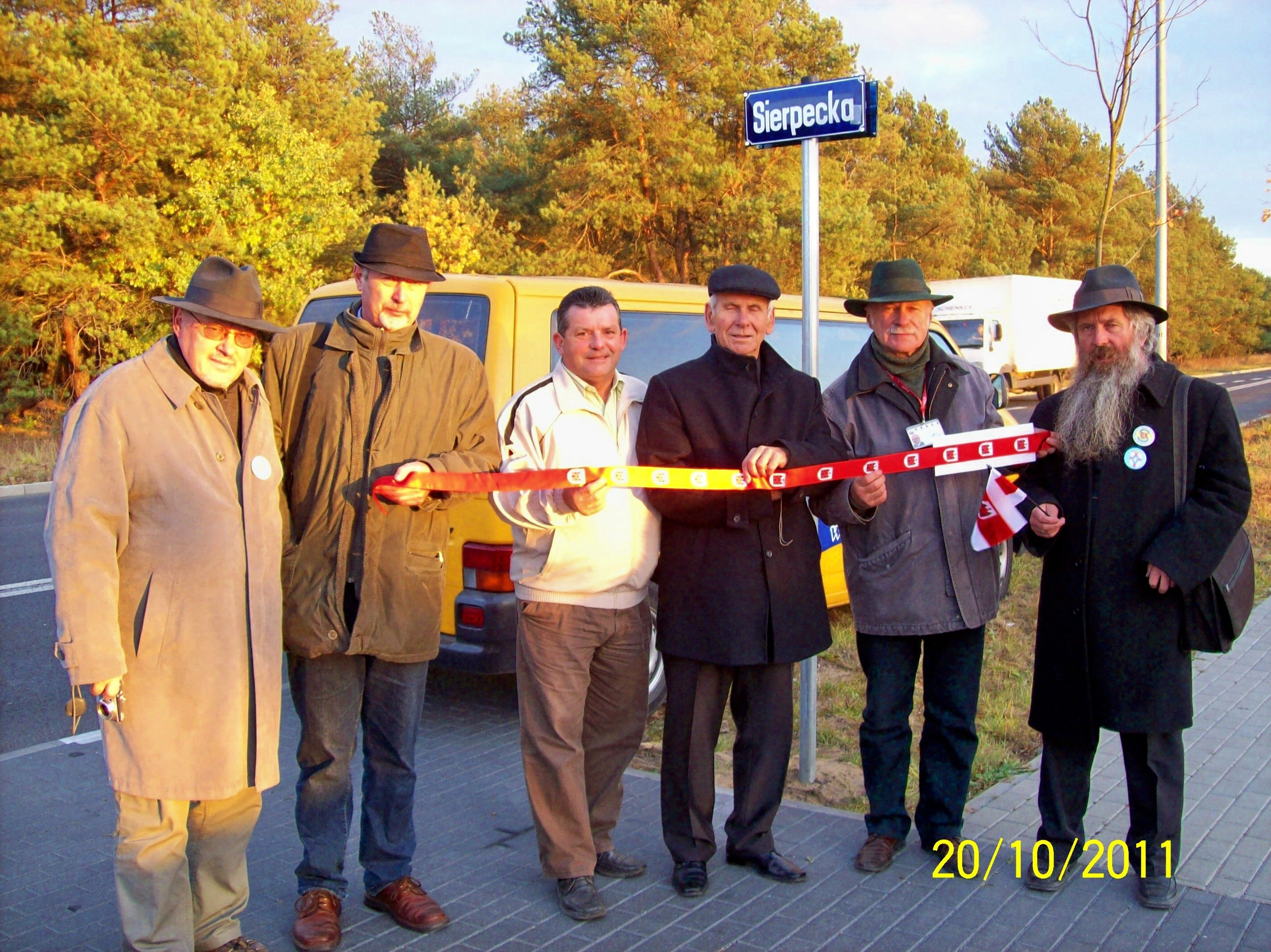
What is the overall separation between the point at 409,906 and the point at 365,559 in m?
1.14

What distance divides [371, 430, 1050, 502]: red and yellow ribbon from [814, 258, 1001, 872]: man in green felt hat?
13 cm

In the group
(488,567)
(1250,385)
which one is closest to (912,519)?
(488,567)

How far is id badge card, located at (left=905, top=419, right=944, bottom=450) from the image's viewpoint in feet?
13.1

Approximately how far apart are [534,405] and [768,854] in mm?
1802

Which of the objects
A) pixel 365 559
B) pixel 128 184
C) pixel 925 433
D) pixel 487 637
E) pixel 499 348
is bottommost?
pixel 487 637

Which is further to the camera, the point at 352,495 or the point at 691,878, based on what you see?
the point at 691,878

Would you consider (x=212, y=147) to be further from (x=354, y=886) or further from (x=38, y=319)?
(x=354, y=886)

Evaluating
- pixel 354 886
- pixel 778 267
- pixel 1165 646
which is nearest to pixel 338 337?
pixel 354 886

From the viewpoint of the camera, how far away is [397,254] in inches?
140

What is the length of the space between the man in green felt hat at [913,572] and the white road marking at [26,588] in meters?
6.97

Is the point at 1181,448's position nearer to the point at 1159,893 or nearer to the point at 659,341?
the point at 1159,893

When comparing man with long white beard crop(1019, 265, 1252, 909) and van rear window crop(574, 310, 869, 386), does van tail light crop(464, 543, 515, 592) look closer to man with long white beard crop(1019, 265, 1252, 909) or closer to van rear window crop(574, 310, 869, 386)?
van rear window crop(574, 310, 869, 386)

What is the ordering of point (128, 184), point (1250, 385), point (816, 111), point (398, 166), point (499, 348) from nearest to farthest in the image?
1. point (816, 111)
2. point (499, 348)
3. point (128, 184)
4. point (398, 166)
5. point (1250, 385)
